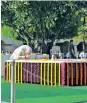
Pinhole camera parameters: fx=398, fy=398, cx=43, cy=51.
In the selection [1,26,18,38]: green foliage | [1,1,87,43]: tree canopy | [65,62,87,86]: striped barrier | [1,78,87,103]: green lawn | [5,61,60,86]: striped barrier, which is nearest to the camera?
[1,78,87,103]: green lawn

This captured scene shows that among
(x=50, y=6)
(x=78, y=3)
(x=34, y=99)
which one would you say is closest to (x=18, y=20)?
(x=50, y=6)

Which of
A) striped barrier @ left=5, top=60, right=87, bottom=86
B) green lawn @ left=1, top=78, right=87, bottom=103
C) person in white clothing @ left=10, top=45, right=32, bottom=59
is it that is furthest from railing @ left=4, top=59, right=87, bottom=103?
green lawn @ left=1, top=78, right=87, bottom=103

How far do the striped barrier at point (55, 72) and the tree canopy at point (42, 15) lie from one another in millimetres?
13004

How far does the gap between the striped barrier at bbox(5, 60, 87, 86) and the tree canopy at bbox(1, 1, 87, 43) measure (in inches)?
512

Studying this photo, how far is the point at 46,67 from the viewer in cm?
1468

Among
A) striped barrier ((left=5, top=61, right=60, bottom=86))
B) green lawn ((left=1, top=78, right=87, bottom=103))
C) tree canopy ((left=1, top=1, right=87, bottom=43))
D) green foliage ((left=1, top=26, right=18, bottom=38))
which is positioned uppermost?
tree canopy ((left=1, top=1, right=87, bottom=43))

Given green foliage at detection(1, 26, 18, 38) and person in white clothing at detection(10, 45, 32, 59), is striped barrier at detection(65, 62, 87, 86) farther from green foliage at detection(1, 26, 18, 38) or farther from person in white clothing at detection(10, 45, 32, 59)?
green foliage at detection(1, 26, 18, 38)

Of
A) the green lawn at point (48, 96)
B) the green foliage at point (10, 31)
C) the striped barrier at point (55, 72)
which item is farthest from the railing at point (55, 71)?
the green foliage at point (10, 31)

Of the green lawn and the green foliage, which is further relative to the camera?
the green foliage

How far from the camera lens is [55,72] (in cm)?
1445

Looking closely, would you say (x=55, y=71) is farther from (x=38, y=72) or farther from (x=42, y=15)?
(x=42, y=15)

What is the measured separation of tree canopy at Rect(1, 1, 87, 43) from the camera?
28.1 m

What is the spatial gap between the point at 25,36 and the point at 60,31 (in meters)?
2.95

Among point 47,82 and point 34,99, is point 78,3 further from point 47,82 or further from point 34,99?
point 34,99
